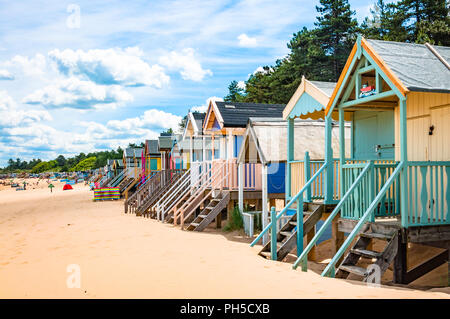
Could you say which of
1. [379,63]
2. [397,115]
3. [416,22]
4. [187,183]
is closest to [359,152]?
[397,115]

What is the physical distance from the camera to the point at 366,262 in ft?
34.1

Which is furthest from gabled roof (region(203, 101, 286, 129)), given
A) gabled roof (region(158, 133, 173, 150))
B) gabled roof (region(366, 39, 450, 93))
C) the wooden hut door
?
gabled roof (region(158, 133, 173, 150))

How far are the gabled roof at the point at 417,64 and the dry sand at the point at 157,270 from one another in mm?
3384

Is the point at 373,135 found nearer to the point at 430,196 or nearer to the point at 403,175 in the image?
the point at 430,196

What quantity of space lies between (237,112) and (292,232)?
316 inches

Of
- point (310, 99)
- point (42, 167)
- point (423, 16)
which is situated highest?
point (423, 16)

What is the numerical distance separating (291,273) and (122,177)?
1311 inches

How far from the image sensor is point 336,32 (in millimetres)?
34938

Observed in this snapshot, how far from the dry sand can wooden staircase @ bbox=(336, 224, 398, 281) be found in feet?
1.31

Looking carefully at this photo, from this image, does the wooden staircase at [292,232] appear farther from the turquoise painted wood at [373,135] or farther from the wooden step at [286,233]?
the turquoise painted wood at [373,135]

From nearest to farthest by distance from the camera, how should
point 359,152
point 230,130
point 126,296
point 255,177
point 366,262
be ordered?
1. point 126,296
2. point 366,262
3. point 359,152
4. point 255,177
5. point 230,130

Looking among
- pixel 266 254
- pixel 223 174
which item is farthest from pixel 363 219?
pixel 223 174

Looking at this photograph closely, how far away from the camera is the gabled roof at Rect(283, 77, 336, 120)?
10165 mm
